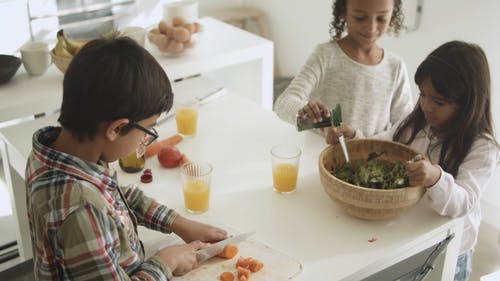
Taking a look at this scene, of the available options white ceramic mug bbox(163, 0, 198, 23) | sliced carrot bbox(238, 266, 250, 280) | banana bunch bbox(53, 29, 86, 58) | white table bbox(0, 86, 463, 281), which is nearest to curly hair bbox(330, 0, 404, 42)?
white table bbox(0, 86, 463, 281)

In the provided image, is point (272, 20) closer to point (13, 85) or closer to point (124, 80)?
point (13, 85)

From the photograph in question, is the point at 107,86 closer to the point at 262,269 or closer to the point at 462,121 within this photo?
the point at 262,269

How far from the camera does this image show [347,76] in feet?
6.66

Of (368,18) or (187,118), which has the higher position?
(368,18)

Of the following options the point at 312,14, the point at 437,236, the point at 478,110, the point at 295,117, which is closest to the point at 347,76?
the point at 295,117

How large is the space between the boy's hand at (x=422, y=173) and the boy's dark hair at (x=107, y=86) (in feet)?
2.10

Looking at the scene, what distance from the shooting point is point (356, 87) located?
6.70 ft

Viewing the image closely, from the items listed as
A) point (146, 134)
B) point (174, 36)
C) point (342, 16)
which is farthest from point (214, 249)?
point (174, 36)

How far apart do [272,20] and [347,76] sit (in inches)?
95.8

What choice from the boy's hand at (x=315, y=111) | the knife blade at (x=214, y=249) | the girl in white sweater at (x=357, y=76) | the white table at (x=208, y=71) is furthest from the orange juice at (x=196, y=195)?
the white table at (x=208, y=71)

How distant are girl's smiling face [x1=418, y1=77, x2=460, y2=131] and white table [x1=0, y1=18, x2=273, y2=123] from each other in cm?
114

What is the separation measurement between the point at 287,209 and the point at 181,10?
1.38 meters

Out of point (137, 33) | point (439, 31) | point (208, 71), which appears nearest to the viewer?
point (137, 33)

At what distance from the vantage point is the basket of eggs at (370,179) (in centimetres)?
139
